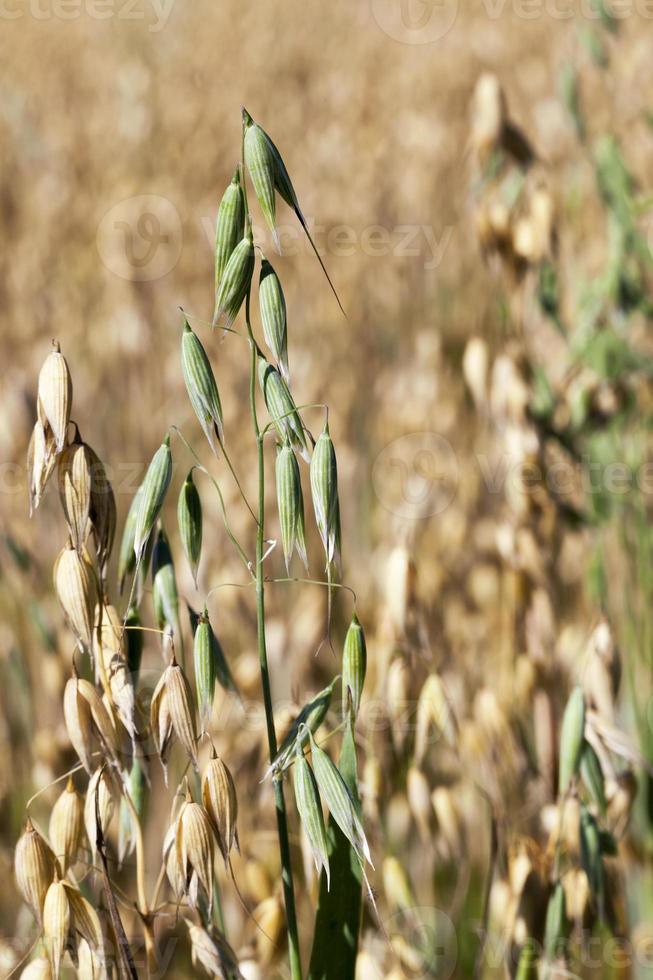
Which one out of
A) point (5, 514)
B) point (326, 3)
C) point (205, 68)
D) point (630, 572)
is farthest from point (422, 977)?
point (326, 3)

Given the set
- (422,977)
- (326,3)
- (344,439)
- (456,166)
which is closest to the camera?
(422,977)

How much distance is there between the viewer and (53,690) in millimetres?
921

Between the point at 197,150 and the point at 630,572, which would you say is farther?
the point at 197,150

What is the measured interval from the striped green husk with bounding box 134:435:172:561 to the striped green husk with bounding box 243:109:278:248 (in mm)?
119

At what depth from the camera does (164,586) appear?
0.50m

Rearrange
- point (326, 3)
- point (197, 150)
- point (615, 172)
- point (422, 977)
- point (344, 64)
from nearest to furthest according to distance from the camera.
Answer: point (422, 977) < point (615, 172) < point (197, 150) < point (344, 64) < point (326, 3)

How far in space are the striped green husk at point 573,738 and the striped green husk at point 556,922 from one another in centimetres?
7

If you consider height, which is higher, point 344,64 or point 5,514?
point 344,64

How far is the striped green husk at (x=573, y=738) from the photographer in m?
0.61

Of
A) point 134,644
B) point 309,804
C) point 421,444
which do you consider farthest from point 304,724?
point 421,444

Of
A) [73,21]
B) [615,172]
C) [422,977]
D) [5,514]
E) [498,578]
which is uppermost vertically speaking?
[73,21]

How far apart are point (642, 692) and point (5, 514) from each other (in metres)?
0.77

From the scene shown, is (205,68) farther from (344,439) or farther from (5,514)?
(5,514)

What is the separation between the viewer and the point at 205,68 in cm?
289
